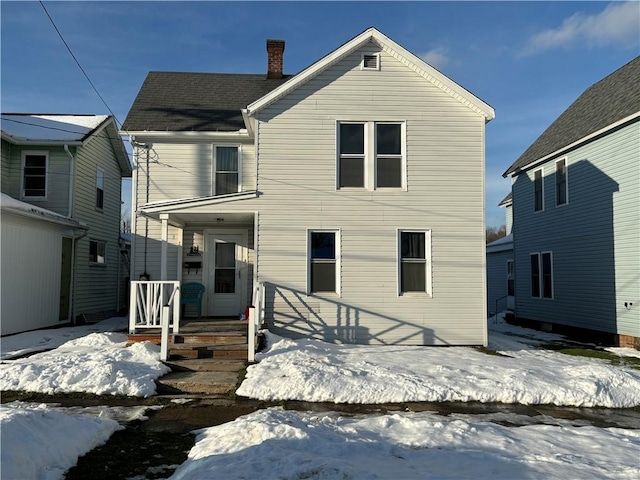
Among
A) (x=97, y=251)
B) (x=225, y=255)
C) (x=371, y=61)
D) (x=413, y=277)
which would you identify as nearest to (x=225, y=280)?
(x=225, y=255)

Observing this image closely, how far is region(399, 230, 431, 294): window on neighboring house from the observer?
11117 millimetres

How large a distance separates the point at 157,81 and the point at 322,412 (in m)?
12.5

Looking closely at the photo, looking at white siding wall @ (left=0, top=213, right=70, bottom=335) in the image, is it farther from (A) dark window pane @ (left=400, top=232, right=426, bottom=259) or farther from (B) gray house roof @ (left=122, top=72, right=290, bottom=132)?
(A) dark window pane @ (left=400, top=232, right=426, bottom=259)

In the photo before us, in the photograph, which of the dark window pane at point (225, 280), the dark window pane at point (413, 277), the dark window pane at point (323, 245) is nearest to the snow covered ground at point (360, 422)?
the dark window pane at point (413, 277)

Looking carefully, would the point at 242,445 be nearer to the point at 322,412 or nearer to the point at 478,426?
the point at 322,412

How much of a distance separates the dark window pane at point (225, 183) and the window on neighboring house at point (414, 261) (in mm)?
4822

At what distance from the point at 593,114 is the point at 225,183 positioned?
458 inches

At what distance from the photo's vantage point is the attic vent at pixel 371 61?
1135 centimetres

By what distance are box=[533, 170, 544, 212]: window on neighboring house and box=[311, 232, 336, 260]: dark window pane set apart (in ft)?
31.2

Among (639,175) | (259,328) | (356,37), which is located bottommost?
(259,328)

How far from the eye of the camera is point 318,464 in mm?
3906

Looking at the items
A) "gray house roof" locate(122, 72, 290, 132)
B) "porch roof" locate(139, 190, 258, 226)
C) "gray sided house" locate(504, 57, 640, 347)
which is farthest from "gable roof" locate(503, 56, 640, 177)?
"porch roof" locate(139, 190, 258, 226)

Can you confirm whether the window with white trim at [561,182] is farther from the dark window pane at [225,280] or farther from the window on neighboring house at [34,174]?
the window on neighboring house at [34,174]

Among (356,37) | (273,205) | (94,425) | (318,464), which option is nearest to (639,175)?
(356,37)
